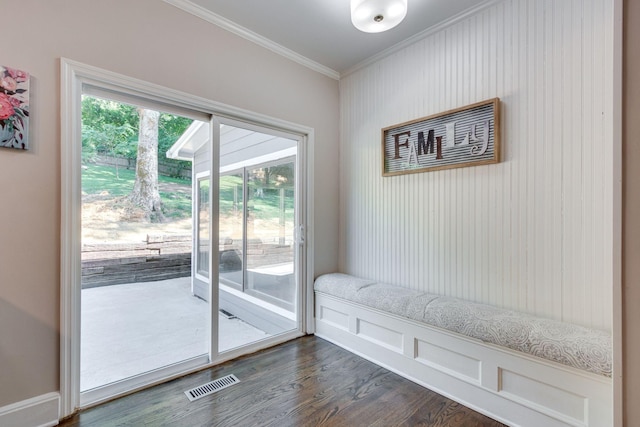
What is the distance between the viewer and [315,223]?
10.1ft

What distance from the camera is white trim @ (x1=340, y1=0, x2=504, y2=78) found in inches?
86.0

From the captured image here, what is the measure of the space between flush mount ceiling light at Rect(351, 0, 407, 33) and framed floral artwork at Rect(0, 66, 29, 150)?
A: 1911 millimetres

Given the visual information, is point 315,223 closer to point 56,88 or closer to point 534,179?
point 534,179

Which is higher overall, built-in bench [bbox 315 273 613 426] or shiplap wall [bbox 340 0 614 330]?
shiplap wall [bbox 340 0 614 330]

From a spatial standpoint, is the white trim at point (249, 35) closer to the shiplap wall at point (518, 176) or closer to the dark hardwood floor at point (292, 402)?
the shiplap wall at point (518, 176)

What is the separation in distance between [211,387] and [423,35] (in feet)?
10.5

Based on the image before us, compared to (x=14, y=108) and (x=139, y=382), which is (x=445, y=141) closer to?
(x=14, y=108)

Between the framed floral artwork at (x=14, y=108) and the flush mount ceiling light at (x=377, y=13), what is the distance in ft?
6.27

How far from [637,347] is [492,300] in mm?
1070

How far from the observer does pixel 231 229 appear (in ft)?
9.67

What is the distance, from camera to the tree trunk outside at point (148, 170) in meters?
3.37

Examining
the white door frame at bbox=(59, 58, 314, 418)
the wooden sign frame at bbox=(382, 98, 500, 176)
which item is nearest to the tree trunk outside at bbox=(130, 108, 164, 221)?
the white door frame at bbox=(59, 58, 314, 418)

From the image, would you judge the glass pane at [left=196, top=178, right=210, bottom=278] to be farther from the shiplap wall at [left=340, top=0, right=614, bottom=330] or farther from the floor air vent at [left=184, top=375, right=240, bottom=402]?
the shiplap wall at [left=340, top=0, right=614, bottom=330]

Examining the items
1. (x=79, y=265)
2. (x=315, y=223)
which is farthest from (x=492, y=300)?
(x=79, y=265)
